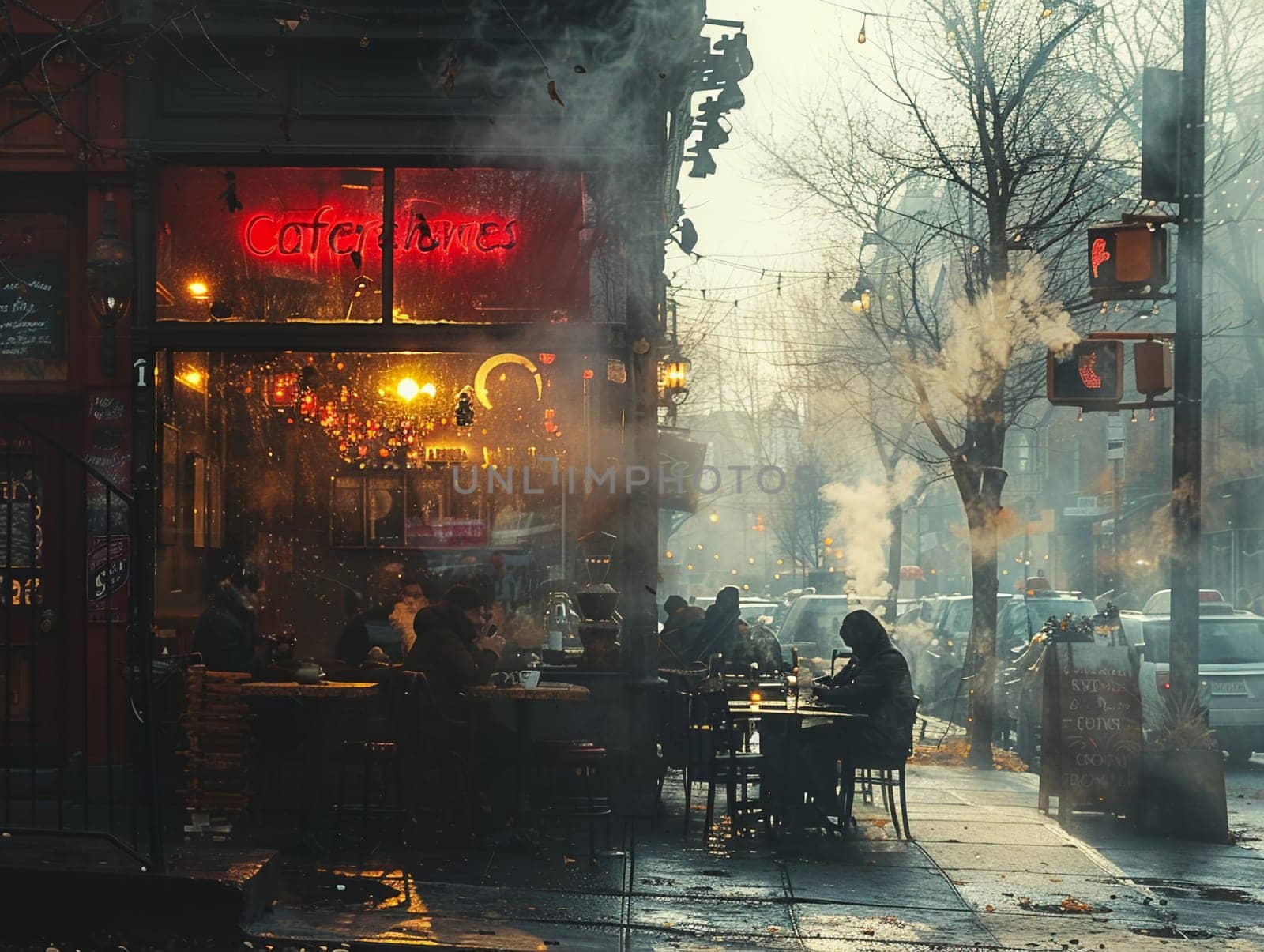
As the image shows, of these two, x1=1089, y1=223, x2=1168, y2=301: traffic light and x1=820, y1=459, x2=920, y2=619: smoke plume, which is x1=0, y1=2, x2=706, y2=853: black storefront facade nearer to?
x1=1089, y1=223, x2=1168, y2=301: traffic light

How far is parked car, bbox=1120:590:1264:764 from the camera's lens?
15195 mm

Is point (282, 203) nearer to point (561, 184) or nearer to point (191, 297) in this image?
point (191, 297)

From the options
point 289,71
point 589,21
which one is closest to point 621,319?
point 589,21

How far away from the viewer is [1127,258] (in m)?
10.8

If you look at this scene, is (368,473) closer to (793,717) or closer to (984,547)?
(984,547)

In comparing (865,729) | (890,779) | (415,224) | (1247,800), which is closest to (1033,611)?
(1247,800)

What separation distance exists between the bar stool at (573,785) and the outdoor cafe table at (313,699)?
1.23 meters

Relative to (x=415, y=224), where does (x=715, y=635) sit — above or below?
below

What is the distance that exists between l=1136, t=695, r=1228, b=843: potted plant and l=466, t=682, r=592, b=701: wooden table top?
164 inches

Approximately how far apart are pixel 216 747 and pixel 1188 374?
7.51m

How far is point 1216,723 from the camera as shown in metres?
15.2

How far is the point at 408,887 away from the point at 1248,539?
30258mm

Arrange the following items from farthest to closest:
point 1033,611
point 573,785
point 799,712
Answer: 1. point 1033,611
2. point 573,785
3. point 799,712

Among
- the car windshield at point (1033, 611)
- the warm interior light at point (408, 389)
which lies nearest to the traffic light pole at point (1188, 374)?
the warm interior light at point (408, 389)
